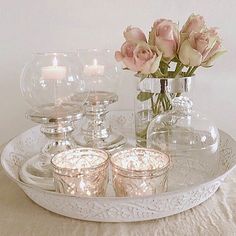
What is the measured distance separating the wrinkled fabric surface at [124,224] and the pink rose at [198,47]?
8.7 inches

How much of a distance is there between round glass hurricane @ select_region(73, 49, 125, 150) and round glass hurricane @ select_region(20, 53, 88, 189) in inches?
2.3

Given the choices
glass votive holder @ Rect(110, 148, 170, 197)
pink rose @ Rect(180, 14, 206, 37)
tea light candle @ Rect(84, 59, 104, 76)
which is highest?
pink rose @ Rect(180, 14, 206, 37)

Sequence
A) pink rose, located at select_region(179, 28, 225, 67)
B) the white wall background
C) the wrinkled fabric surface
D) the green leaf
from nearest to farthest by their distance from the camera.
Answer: the wrinkled fabric surface < pink rose, located at select_region(179, 28, 225, 67) < the green leaf < the white wall background

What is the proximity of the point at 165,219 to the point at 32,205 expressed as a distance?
197 millimetres

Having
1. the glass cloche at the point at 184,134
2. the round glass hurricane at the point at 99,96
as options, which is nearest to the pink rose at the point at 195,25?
the glass cloche at the point at 184,134

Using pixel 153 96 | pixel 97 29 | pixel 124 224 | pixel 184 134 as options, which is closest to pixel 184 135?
pixel 184 134

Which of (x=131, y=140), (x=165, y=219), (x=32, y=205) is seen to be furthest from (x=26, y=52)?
(x=165, y=219)

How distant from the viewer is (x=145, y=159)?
60 cm

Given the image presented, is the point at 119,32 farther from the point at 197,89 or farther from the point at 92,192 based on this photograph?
the point at 92,192

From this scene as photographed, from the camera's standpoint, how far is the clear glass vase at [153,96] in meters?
0.65

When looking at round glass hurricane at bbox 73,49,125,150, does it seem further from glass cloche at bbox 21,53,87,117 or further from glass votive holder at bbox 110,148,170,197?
glass votive holder at bbox 110,148,170,197

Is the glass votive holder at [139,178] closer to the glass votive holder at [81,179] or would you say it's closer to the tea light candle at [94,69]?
the glass votive holder at [81,179]

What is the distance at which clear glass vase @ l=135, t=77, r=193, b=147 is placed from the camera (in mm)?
647

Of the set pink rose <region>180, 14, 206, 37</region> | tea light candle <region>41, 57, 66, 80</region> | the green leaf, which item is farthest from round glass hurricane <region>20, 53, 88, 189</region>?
pink rose <region>180, 14, 206, 37</region>
